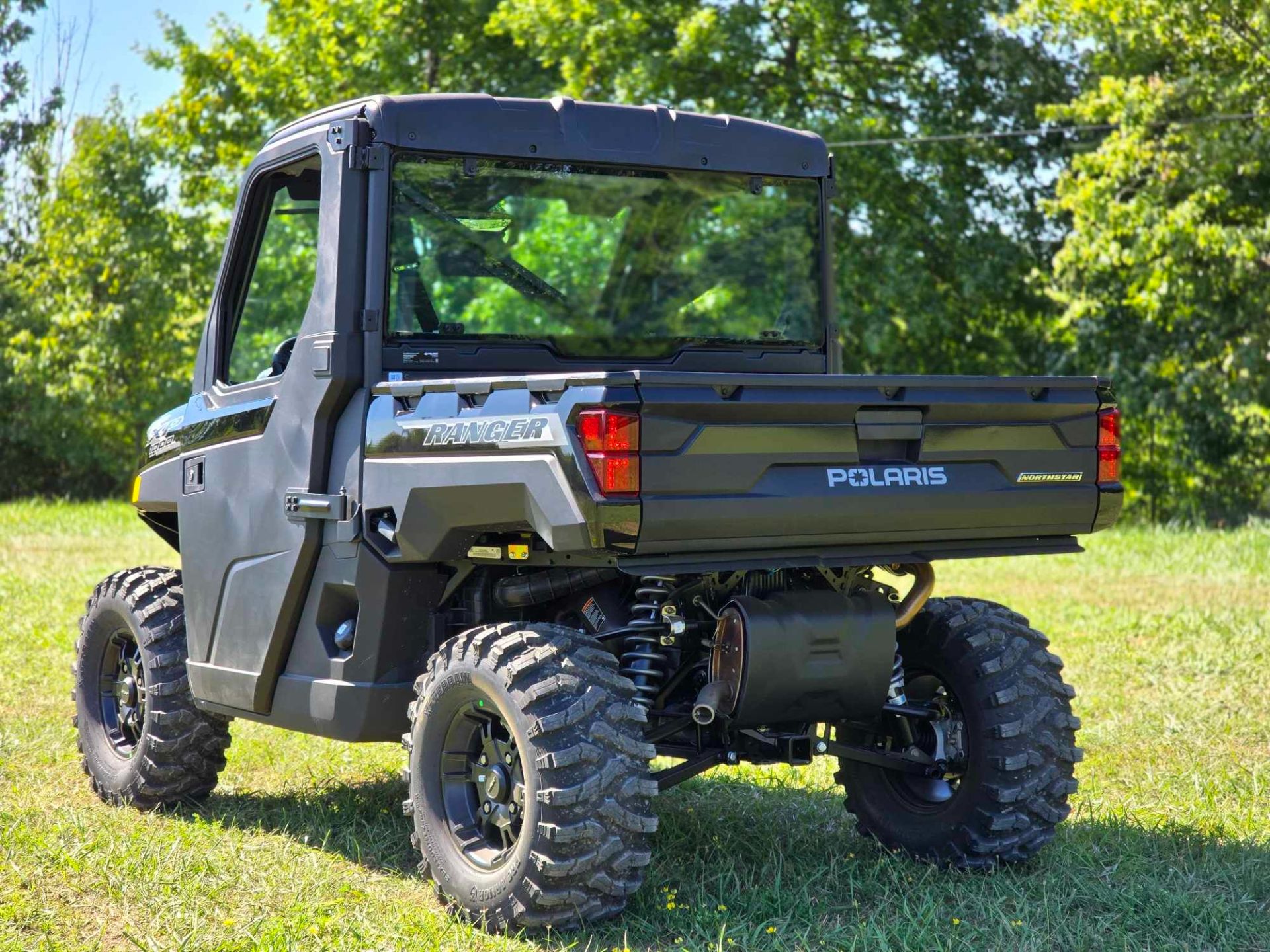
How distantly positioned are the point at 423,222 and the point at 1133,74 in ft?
53.8

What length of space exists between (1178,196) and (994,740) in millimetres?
15140

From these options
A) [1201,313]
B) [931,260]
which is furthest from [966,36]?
[1201,313]

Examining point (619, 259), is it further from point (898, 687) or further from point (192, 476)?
point (898, 687)

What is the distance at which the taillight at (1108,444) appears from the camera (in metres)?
4.78

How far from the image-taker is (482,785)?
4500 mm

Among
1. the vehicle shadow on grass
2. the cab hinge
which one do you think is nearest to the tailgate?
the vehicle shadow on grass

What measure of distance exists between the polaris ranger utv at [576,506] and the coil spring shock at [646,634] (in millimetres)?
17

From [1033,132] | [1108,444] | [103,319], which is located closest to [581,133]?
[1108,444]

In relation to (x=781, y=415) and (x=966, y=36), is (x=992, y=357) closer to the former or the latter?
(x=966, y=36)

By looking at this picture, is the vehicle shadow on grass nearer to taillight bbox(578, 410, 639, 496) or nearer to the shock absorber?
the shock absorber

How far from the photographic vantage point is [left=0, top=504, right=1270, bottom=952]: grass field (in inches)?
169

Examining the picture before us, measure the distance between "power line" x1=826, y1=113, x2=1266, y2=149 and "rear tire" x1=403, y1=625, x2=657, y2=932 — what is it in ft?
40.9

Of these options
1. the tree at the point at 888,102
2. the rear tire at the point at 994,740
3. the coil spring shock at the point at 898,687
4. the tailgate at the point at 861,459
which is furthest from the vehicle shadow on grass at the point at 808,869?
the tree at the point at 888,102

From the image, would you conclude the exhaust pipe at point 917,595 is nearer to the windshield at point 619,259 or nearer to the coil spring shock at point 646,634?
the coil spring shock at point 646,634
